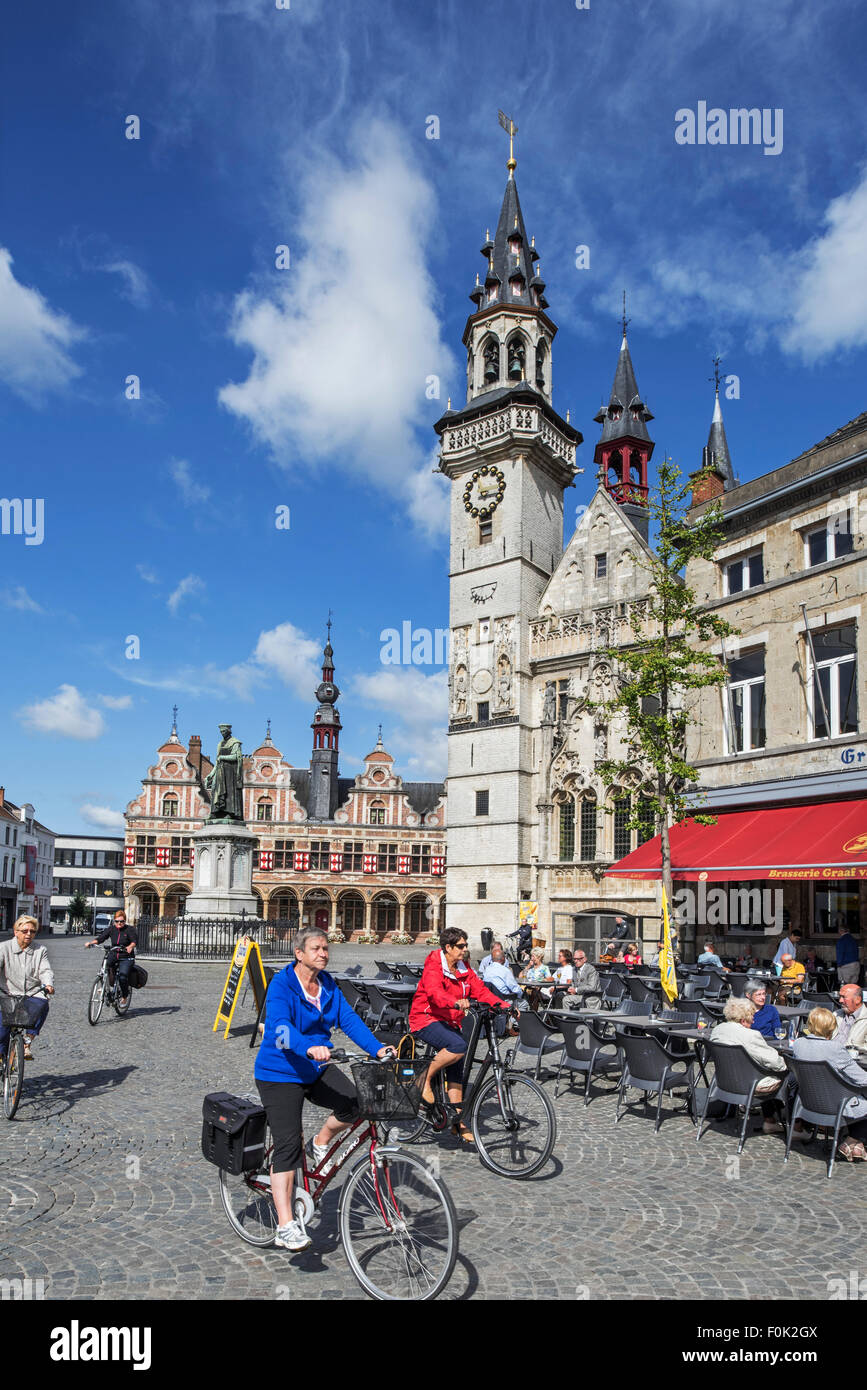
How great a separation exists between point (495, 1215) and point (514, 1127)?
932 millimetres

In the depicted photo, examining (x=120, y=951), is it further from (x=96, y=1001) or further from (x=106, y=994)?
(x=106, y=994)

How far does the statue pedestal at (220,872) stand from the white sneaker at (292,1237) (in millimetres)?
20465

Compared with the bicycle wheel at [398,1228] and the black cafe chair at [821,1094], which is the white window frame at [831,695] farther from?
the bicycle wheel at [398,1228]

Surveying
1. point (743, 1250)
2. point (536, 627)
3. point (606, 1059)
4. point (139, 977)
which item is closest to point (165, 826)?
point (536, 627)

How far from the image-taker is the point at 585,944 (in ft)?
96.4

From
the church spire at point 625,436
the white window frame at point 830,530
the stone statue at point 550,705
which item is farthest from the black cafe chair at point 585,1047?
the church spire at point 625,436

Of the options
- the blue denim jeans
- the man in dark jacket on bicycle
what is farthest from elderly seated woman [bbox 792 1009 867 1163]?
the man in dark jacket on bicycle

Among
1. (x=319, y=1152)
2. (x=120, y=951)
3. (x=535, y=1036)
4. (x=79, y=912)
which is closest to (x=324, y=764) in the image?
(x=79, y=912)

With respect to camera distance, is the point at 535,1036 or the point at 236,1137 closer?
the point at 236,1137

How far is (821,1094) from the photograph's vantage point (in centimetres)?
719

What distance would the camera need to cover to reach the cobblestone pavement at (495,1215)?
183 inches

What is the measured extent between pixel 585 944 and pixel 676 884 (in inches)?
261

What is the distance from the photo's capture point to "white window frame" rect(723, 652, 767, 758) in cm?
2084
